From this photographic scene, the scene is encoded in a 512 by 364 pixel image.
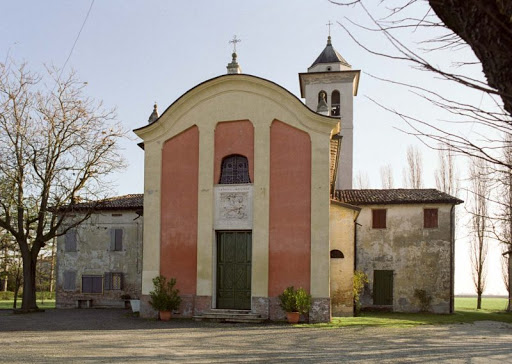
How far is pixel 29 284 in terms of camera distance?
1964 cm

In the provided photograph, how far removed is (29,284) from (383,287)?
47.5 ft

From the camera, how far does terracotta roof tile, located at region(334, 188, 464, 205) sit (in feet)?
76.9

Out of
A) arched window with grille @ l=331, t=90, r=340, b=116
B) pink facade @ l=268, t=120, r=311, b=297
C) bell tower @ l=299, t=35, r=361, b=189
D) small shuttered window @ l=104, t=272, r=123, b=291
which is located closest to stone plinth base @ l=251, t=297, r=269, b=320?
pink facade @ l=268, t=120, r=311, b=297

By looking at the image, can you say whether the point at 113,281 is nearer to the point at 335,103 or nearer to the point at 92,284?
the point at 92,284

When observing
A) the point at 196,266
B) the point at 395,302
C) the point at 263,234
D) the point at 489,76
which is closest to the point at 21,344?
the point at 196,266

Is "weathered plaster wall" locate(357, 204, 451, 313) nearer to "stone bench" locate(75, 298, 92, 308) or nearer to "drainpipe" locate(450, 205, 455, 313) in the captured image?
"drainpipe" locate(450, 205, 455, 313)

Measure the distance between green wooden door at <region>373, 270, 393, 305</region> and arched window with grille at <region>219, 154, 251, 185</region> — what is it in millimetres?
9698

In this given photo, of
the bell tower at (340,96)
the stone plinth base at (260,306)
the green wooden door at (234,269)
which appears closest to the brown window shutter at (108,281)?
the green wooden door at (234,269)

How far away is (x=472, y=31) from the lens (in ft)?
8.87

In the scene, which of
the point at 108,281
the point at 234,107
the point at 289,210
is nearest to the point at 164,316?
the point at 289,210

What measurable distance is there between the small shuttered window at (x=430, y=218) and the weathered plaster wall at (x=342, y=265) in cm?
618

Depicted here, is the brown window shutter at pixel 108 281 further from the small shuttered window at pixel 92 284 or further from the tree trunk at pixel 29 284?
the tree trunk at pixel 29 284

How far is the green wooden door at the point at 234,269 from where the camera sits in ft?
54.6

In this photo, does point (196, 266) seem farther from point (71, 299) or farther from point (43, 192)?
point (71, 299)
